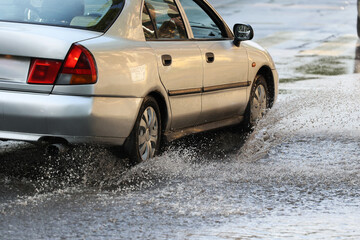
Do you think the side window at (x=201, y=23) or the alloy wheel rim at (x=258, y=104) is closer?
the side window at (x=201, y=23)

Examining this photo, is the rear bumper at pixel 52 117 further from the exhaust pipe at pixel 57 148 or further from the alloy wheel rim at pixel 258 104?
the alloy wheel rim at pixel 258 104

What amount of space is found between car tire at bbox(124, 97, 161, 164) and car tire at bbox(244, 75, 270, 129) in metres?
1.87

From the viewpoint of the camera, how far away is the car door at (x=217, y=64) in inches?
311

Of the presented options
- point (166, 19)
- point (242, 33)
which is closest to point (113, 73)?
point (166, 19)

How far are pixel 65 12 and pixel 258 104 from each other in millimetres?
2930

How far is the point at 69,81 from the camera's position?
622 centimetres

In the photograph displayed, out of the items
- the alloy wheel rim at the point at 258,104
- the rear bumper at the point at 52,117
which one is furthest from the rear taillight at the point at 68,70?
the alloy wheel rim at the point at 258,104

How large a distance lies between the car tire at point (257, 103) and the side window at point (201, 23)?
2.30 ft

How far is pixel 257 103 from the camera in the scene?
29.9 ft

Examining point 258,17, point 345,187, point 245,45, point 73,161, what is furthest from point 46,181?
point 258,17

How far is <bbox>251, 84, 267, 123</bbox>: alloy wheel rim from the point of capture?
8.99 meters


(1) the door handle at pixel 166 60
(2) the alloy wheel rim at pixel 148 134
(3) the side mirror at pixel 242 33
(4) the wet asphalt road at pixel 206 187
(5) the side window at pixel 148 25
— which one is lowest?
(4) the wet asphalt road at pixel 206 187

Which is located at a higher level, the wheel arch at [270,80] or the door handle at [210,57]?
the door handle at [210,57]

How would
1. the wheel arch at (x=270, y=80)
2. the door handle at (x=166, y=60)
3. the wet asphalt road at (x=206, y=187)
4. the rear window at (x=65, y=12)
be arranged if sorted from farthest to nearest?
the wheel arch at (x=270, y=80), the door handle at (x=166, y=60), the rear window at (x=65, y=12), the wet asphalt road at (x=206, y=187)
